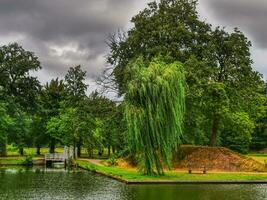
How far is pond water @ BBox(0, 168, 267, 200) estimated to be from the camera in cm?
3005

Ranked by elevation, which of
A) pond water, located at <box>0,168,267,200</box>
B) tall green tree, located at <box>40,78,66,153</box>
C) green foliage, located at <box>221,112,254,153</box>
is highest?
tall green tree, located at <box>40,78,66,153</box>

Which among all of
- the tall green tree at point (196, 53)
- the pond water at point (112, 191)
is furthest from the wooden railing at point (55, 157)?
the pond water at point (112, 191)

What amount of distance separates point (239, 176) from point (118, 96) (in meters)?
15.2

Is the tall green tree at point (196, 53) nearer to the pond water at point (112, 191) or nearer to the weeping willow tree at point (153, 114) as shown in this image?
the weeping willow tree at point (153, 114)

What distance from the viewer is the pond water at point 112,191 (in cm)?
3005

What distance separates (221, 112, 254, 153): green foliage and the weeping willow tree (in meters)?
19.7

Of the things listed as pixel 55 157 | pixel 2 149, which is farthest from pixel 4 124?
pixel 2 149

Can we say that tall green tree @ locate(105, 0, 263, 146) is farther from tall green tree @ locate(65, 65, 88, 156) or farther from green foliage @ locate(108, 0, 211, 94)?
tall green tree @ locate(65, 65, 88, 156)

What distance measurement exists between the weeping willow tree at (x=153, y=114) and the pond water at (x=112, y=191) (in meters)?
3.62

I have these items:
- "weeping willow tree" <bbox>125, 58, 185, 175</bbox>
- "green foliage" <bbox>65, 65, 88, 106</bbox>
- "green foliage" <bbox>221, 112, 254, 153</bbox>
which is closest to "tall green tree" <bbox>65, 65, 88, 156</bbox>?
"green foliage" <bbox>65, 65, 88, 106</bbox>

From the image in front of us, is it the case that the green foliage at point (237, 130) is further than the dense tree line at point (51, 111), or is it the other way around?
the green foliage at point (237, 130)

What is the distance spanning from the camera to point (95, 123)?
2665 inches

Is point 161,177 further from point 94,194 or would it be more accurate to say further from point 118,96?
point 118,96

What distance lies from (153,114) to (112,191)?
865 centimetres
